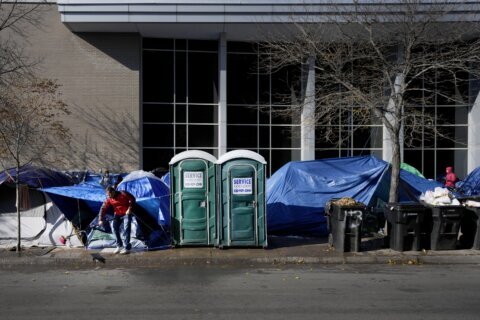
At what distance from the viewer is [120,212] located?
11.6 meters

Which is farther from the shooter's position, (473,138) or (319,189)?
(473,138)

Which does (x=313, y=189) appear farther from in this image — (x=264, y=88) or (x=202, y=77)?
(x=202, y=77)

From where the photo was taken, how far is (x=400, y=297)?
7781 mm

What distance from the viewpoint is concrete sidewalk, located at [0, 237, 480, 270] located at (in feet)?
36.2

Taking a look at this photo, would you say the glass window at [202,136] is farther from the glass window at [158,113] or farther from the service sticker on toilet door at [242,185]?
the service sticker on toilet door at [242,185]

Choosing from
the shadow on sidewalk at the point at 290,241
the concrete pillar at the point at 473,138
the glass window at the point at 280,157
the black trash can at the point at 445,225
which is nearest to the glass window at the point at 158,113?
the glass window at the point at 280,157

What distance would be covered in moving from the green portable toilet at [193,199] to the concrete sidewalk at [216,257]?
0.39 metres

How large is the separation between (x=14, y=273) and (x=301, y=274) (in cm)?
531

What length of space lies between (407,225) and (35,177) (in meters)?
8.61

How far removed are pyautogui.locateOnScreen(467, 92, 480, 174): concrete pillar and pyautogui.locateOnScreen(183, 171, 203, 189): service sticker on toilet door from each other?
1348 centimetres

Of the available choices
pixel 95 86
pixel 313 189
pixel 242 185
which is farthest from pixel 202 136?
pixel 242 185

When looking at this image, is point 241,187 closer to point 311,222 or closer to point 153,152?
point 311,222

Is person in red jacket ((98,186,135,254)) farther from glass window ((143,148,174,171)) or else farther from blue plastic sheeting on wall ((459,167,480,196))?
blue plastic sheeting on wall ((459,167,480,196))

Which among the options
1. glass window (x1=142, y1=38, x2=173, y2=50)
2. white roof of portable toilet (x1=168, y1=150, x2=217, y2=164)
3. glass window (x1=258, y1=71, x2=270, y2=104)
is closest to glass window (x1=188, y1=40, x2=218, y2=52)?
glass window (x1=142, y1=38, x2=173, y2=50)
